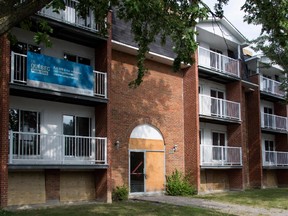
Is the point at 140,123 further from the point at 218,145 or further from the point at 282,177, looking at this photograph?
the point at 282,177

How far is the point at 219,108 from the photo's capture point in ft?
86.7

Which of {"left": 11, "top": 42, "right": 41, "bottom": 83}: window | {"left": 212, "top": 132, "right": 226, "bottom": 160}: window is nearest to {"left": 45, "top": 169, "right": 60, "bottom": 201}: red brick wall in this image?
{"left": 11, "top": 42, "right": 41, "bottom": 83}: window

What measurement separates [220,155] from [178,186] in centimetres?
478

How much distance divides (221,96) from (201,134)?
3.67m

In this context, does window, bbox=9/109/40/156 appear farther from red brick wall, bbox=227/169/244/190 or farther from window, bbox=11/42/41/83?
red brick wall, bbox=227/169/244/190

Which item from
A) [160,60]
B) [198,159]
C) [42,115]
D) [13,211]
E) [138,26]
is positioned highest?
[160,60]

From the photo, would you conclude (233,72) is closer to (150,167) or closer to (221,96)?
(221,96)

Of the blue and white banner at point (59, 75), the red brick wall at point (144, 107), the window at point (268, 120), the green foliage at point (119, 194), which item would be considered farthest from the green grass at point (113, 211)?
the window at point (268, 120)

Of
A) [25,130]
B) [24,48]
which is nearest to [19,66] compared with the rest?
[24,48]

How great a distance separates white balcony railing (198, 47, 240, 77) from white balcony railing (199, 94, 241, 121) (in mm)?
1951

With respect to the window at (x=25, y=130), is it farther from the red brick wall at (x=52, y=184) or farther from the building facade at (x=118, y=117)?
the red brick wall at (x=52, y=184)

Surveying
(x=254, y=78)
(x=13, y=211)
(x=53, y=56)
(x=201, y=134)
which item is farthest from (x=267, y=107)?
(x=13, y=211)

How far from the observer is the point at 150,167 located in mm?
22406

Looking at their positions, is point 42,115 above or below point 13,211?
above
